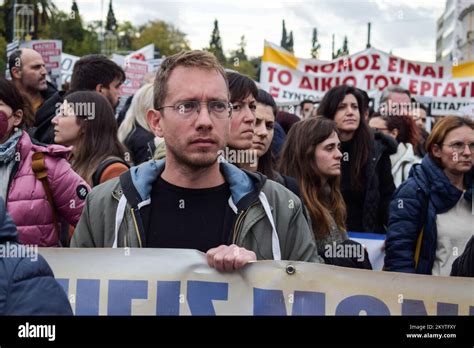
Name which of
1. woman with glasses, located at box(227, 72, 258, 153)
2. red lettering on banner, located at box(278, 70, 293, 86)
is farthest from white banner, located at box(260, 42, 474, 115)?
woman with glasses, located at box(227, 72, 258, 153)

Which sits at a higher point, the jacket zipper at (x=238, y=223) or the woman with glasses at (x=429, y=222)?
the jacket zipper at (x=238, y=223)

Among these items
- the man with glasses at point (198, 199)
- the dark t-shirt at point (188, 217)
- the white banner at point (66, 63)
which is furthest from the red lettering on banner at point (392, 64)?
the dark t-shirt at point (188, 217)

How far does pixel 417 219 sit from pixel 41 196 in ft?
7.57

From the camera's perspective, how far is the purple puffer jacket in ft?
15.2

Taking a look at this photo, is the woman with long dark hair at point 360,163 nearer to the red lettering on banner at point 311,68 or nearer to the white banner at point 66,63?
the red lettering on banner at point 311,68

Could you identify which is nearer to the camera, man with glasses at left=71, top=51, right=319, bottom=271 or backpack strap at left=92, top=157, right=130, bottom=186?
man with glasses at left=71, top=51, right=319, bottom=271

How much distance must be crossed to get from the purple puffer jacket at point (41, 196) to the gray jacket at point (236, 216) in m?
1.02

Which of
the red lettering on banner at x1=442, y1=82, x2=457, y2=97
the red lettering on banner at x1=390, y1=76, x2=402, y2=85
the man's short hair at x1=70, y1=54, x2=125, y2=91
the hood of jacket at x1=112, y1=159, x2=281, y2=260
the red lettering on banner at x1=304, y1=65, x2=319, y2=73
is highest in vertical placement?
the red lettering on banner at x1=304, y1=65, x2=319, y2=73

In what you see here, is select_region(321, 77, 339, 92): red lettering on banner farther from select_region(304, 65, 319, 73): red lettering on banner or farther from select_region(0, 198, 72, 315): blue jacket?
select_region(0, 198, 72, 315): blue jacket

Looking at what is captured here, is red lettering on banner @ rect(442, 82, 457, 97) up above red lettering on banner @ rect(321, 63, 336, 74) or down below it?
below

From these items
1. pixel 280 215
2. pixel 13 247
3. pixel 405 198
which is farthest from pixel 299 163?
pixel 13 247

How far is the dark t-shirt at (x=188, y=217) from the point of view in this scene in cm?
348

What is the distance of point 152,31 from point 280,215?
8711cm

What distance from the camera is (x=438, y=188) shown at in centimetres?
551
